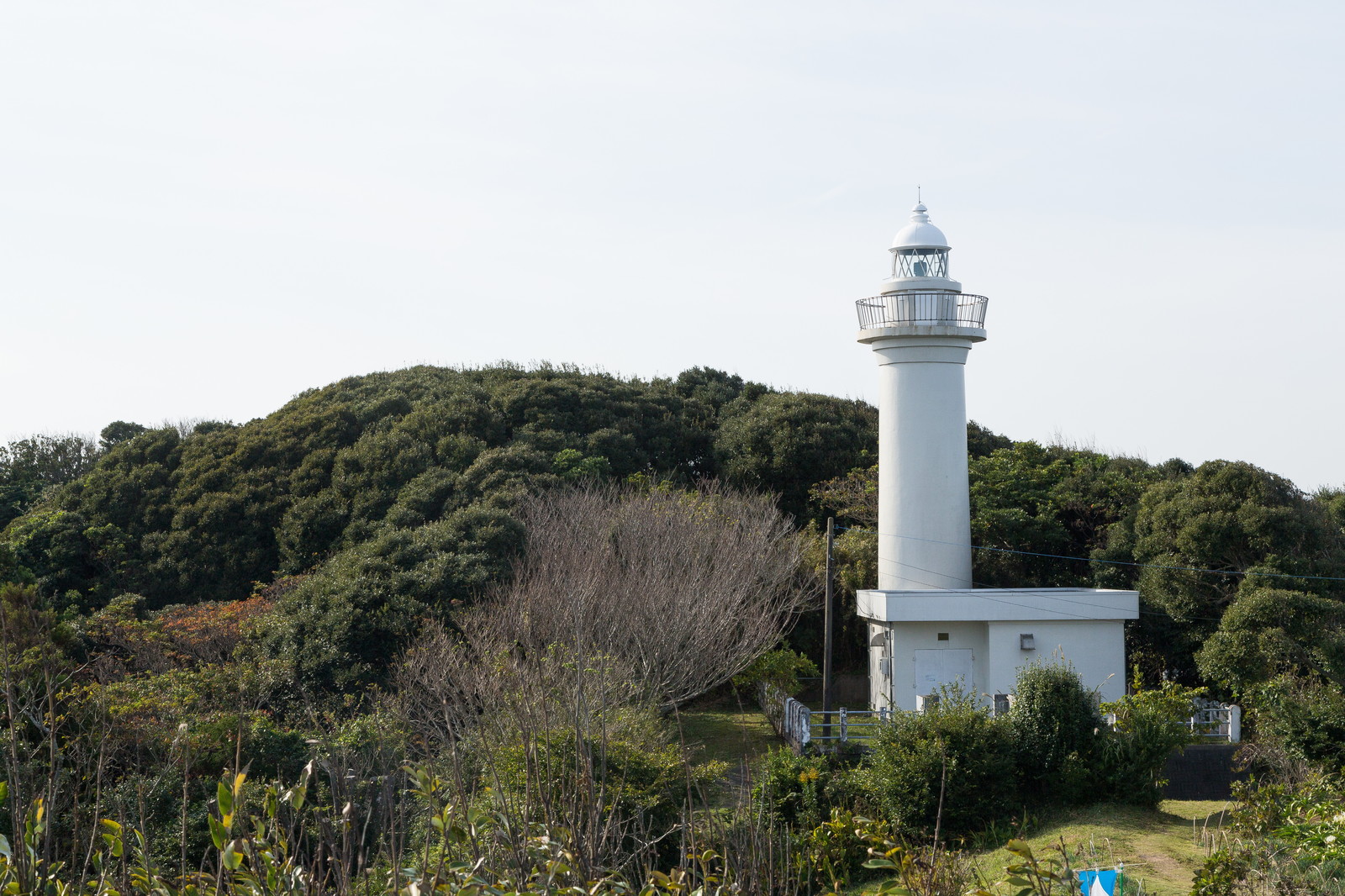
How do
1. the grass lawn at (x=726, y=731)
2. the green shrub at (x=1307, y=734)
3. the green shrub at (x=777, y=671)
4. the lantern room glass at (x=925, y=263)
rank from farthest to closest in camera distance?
the green shrub at (x=777, y=671), the lantern room glass at (x=925, y=263), the grass lawn at (x=726, y=731), the green shrub at (x=1307, y=734)

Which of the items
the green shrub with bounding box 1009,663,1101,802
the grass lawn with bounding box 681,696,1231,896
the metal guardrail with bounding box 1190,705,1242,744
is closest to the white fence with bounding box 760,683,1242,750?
the metal guardrail with bounding box 1190,705,1242,744

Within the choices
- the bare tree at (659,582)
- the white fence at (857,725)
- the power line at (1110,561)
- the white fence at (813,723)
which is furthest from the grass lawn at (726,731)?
the power line at (1110,561)

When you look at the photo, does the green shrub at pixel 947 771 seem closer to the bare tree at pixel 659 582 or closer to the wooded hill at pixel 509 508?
the bare tree at pixel 659 582

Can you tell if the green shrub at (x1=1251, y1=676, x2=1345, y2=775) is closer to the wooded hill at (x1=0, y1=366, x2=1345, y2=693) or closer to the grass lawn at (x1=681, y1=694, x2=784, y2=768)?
the wooded hill at (x1=0, y1=366, x2=1345, y2=693)

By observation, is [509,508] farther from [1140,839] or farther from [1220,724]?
[1140,839]

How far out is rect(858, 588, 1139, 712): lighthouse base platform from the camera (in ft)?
56.1

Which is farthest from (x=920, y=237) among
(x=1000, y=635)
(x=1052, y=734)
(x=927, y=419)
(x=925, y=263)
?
(x=1052, y=734)

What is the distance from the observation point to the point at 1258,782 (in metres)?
12.5

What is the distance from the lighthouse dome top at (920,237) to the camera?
18.7m

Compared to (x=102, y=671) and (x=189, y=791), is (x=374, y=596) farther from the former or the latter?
(x=189, y=791)

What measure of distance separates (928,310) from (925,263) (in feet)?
3.08

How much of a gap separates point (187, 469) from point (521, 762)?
58.0 feet

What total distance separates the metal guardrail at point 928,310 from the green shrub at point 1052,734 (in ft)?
23.2

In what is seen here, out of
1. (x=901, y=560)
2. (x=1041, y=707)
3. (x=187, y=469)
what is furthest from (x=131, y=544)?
(x=1041, y=707)
